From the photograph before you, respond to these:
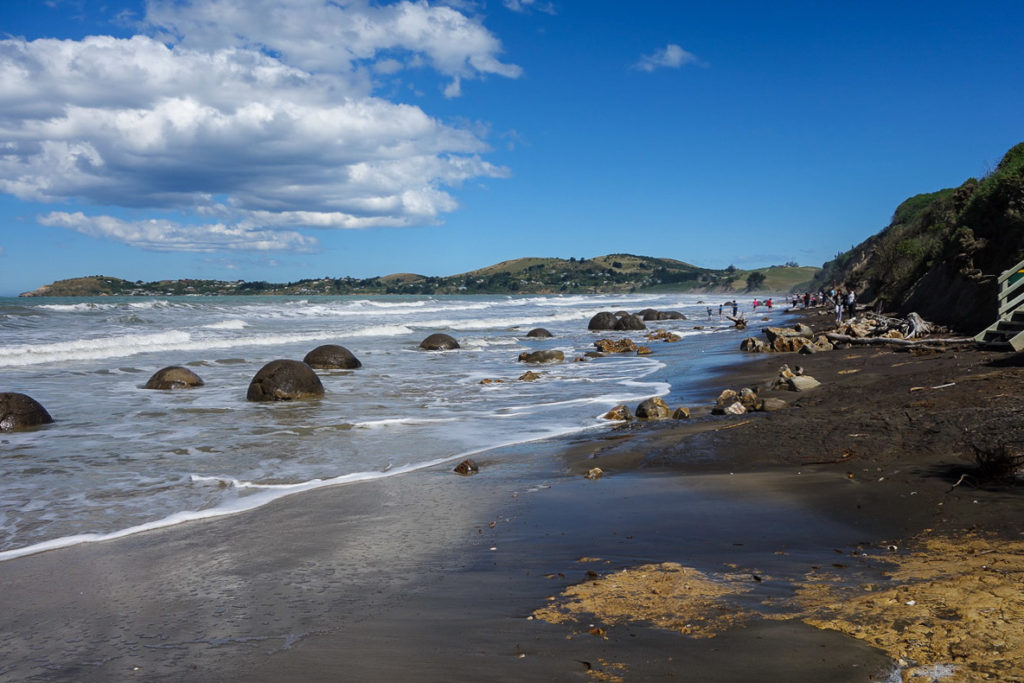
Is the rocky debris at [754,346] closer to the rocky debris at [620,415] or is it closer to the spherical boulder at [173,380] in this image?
the rocky debris at [620,415]

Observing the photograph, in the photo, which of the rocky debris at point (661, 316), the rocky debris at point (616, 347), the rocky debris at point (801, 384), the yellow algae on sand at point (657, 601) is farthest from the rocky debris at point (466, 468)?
the rocky debris at point (661, 316)

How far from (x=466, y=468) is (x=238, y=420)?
6203 mm

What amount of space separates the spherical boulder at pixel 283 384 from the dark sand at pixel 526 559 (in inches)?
304

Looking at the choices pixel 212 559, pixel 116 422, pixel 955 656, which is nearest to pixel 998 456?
pixel 955 656

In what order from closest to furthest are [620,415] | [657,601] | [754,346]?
1. [657,601]
2. [620,415]
3. [754,346]

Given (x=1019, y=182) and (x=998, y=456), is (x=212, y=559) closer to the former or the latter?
(x=998, y=456)

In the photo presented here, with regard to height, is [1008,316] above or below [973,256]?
below

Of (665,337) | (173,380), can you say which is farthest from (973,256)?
(173,380)

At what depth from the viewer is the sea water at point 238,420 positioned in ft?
24.5

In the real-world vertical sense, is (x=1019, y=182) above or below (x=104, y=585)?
above

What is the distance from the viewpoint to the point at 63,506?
7.18 m

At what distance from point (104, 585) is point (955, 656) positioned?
530 centimetres

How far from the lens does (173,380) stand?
54.8 feet

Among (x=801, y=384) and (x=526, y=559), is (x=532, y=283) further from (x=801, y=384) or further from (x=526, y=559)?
(x=526, y=559)
